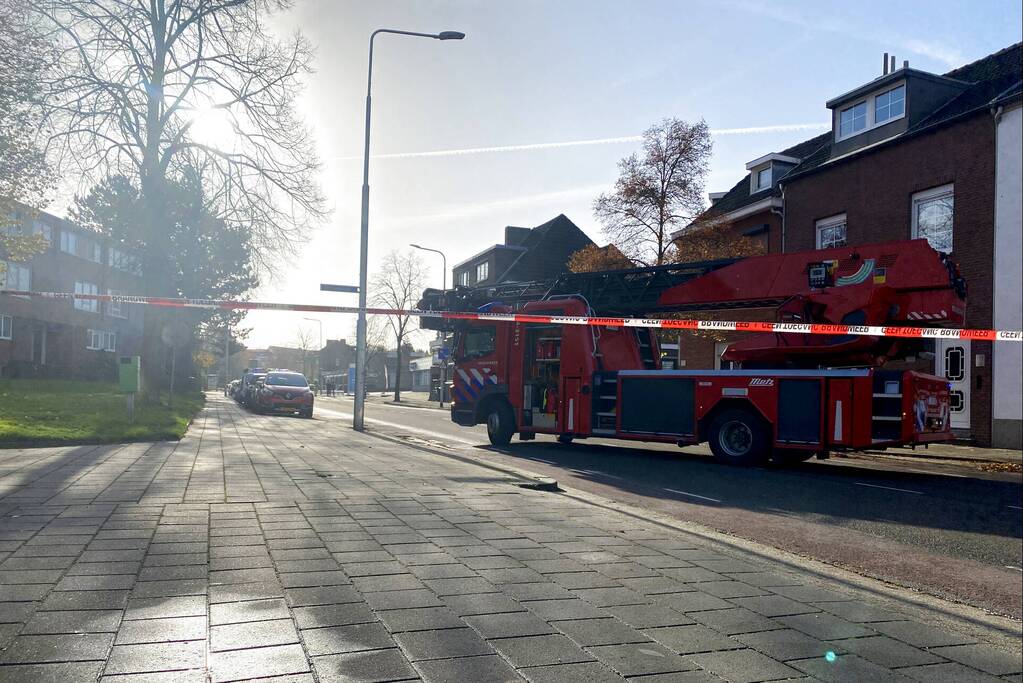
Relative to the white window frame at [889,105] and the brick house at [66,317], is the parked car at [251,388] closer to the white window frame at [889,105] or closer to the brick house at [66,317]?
the brick house at [66,317]

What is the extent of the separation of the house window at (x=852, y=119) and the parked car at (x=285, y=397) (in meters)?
19.4

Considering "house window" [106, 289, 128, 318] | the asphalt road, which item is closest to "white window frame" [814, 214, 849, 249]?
the asphalt road

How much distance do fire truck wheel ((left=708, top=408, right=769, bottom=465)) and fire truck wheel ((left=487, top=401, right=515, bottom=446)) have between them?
4622mm

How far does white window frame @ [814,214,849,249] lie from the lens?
23734 millimetres

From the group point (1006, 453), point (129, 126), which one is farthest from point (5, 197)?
point (1006, 453)

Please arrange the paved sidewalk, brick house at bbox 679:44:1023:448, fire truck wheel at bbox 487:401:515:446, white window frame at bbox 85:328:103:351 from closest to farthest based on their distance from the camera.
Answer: the paved sidewalk
fire truck wheel at bbox 487:401:515:446
brick house at bbox 679:44:1023:448
white window frame at bbox 85:328:103:351

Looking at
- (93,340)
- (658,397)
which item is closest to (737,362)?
(658,397)

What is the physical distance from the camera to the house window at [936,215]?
20.1 meters

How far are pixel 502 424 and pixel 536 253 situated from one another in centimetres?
3875

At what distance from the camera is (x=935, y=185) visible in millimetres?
20359

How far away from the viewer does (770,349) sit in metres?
12.7

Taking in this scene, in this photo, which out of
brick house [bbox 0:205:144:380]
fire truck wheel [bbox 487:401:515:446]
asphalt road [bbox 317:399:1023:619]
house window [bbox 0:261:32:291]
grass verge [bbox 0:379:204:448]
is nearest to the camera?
asphalt road [bbox 317:399:1023:619]

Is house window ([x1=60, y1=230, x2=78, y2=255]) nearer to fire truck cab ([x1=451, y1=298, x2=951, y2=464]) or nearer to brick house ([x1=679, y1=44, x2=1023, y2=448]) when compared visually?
fire truck cab ([x1=451, y1=298, x2=951, y2=464])

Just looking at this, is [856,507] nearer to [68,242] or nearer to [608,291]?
[608,291]
